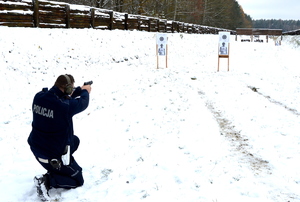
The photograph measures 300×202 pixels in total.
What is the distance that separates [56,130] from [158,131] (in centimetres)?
357

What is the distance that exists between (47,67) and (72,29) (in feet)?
18.1

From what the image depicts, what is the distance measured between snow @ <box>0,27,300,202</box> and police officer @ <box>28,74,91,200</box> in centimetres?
31

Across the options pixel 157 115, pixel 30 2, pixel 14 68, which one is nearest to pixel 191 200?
pixel 157 115

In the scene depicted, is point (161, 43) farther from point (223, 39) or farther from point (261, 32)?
point (261, 32)

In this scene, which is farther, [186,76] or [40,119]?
[186,76]

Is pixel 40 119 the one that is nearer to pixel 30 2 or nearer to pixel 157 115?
pixel 157 115

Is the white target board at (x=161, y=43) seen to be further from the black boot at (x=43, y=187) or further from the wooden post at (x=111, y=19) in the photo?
the black boot at (x=43, y=187)

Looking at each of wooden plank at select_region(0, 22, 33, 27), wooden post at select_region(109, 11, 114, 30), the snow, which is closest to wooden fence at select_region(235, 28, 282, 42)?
wooden post at select_region(109, 11, 114, 30)

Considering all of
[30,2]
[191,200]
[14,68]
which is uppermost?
[30,2]

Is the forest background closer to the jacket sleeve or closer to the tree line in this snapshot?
the tree line

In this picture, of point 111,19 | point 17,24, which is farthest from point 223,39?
point 17,24

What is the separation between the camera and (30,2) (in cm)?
1530

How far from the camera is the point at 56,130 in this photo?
4.28 metres

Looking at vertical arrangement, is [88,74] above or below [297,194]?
above
